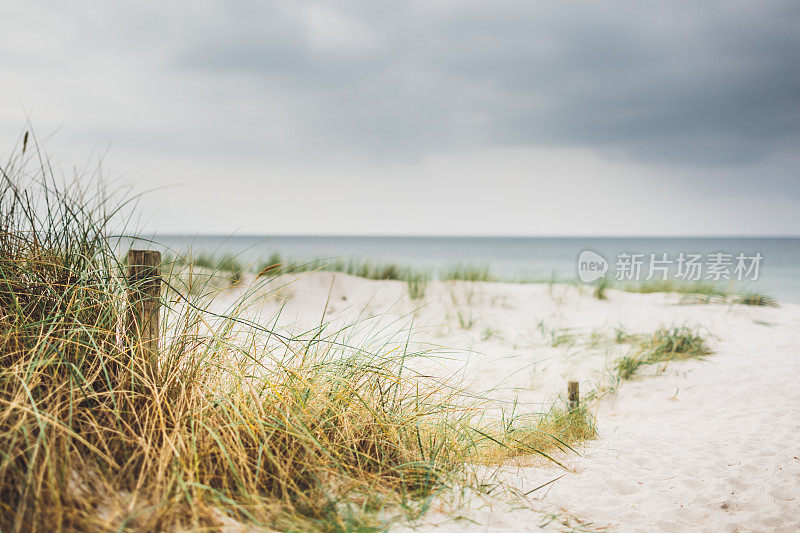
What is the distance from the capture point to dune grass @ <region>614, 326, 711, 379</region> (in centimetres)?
532

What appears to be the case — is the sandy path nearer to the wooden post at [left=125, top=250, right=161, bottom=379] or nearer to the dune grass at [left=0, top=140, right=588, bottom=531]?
the dune grass at [left=0, top=140, right=588, bottom=531]

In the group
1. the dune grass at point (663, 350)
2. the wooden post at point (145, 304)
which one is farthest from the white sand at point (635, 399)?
the wooden post at point (145, 304)

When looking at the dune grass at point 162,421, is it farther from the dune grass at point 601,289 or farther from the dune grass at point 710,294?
→ the dune grass at point 710,294

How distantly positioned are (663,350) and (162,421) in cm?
560

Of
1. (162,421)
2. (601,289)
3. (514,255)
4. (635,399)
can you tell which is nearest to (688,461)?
(635,399)

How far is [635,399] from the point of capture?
4836 millimetres

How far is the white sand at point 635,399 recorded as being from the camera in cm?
252

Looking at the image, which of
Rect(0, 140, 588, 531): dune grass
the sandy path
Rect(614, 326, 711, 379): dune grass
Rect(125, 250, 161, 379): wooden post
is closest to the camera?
Rect(0, 140, 588, 531): dune grass

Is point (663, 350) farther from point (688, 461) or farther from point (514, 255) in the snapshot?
point (514, 255)

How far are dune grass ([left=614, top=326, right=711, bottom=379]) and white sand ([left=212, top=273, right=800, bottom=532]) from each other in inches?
5.1

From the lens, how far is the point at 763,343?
6270mm

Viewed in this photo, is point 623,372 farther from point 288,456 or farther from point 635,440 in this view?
point 288,456

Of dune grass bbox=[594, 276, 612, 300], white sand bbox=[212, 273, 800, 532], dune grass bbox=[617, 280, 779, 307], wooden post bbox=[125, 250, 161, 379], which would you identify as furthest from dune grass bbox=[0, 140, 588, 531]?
dune grass bbox=[617, 280, 779, 307]

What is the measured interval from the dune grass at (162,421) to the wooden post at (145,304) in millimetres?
30
